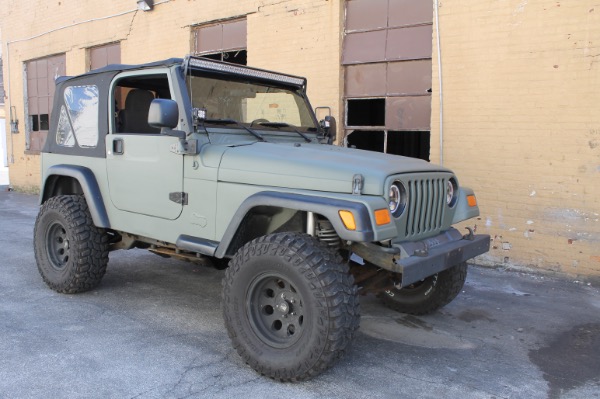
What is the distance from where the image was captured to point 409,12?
23.1ft

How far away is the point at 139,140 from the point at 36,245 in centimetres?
176

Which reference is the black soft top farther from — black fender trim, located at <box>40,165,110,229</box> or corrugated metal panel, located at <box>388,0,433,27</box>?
corrugated metal panel, located at <box>388,0,433,27</box>

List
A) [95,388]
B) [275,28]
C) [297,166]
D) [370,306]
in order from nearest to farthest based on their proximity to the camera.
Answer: [95,388] → [297,166] → [370,306] → [275,28]

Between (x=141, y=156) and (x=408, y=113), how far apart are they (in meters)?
4.05

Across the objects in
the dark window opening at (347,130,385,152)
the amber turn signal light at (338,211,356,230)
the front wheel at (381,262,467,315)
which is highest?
the dark window opening at (347,130,385,152)

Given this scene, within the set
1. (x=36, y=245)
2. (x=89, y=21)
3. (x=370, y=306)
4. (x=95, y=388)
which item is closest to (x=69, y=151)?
(x=36, y=245)

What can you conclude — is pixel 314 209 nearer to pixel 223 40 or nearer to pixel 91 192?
pixel 91 192

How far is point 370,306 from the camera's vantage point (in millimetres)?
4871

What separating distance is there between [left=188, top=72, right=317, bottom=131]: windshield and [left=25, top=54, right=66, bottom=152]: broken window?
32.4 feet

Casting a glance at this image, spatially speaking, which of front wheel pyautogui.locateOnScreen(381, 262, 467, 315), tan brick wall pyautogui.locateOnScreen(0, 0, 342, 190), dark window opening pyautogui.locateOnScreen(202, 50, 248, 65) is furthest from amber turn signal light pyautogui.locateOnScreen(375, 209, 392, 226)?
dark window opening pyautogui.locateOnScreen(202, 50, 248, 65)

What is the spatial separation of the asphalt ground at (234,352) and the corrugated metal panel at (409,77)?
268cm

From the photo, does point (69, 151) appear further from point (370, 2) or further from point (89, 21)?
point (89, 21)

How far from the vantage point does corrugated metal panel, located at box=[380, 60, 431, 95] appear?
22.9ft

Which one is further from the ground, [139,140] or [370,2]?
[370,2]
